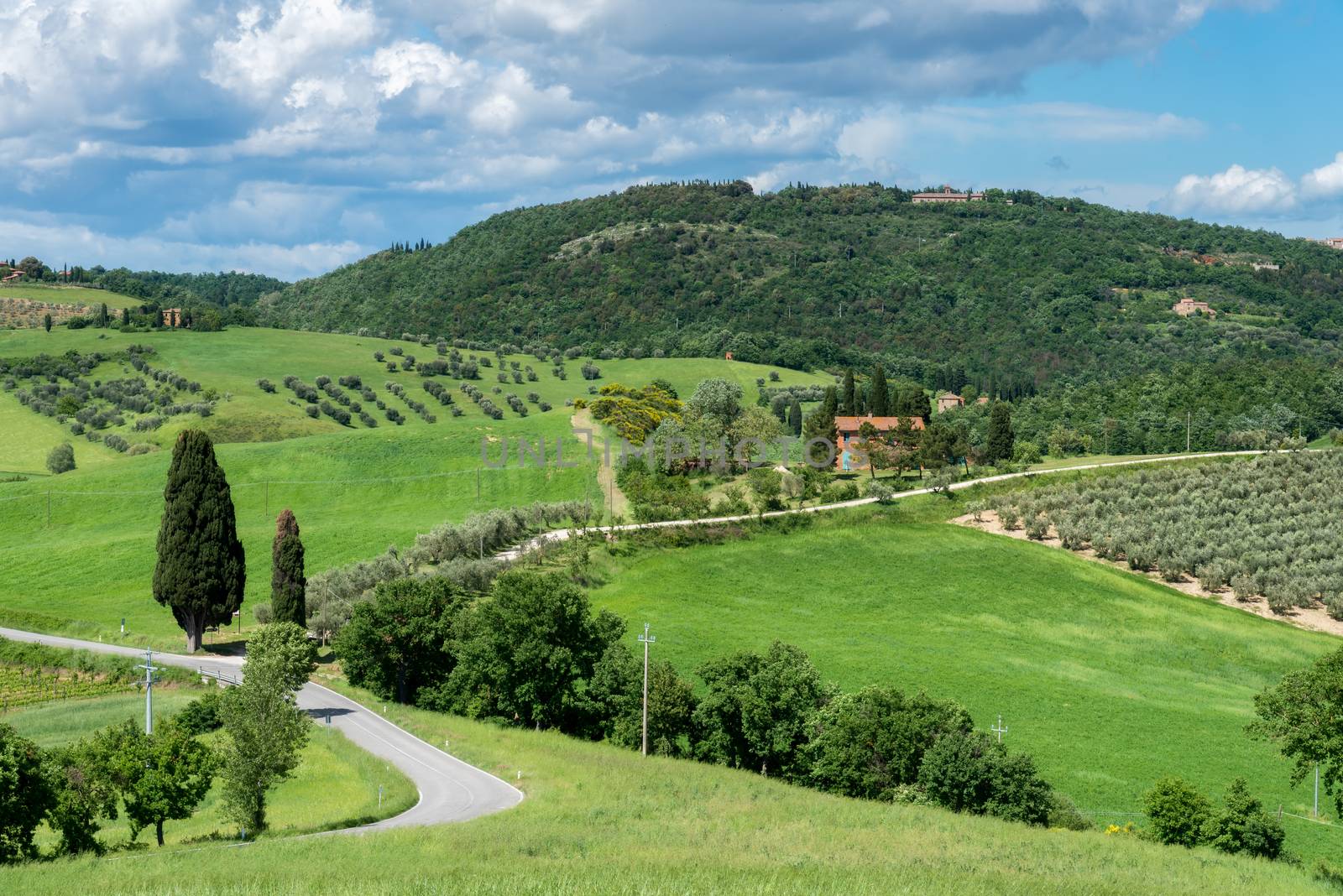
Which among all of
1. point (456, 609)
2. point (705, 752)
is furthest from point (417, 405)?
point (705, 752)

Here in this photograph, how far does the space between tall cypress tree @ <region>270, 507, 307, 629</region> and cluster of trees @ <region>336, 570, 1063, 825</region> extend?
6.39m

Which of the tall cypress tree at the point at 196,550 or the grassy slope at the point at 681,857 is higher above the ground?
the tall cypress tree at the point at 196,550

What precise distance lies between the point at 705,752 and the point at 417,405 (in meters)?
101

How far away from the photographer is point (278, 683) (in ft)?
131

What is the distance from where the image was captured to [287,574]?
66.2 metres

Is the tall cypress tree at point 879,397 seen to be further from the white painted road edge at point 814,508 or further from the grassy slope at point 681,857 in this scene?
the grassy slope at point 681,857

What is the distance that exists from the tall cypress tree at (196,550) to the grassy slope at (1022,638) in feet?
69.4

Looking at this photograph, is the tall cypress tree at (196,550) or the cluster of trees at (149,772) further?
the tall cypress tree at (196,550)

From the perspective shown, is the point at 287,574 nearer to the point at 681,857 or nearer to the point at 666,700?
the point at 666,700

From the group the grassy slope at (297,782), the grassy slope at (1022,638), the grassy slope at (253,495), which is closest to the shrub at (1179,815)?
the grassy slope at (1022,638)

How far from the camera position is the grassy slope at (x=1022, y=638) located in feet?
182

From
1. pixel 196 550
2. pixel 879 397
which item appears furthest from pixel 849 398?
pixel 196 550

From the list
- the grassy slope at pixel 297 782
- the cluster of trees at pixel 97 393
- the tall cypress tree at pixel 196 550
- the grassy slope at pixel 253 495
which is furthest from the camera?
the cluster of trees at pixel 97 393

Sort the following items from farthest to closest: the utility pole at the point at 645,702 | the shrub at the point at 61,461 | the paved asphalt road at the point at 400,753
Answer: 1. the shrub at the point at 61,461
2. the utility pole at the point at 645,702
3. the paved asphalt road at the point at 400,753
